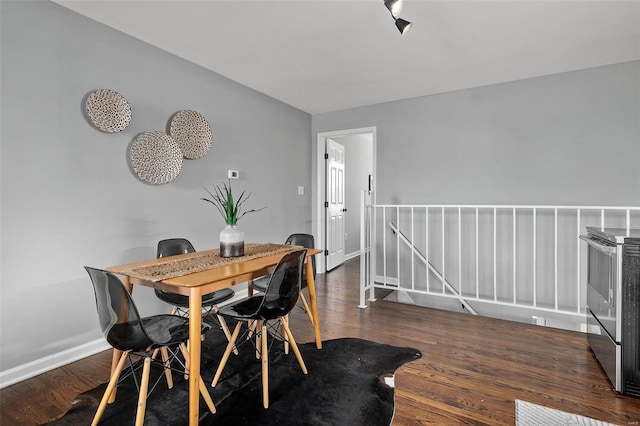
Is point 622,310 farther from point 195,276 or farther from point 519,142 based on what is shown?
point 195,276

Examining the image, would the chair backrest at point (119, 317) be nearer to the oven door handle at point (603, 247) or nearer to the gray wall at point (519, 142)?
the oven door handle at point (603, 247)

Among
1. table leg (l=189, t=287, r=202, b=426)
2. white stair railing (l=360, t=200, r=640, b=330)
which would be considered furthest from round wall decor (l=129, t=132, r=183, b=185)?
white stair railing (l=360, t=200, r=640, b=330)

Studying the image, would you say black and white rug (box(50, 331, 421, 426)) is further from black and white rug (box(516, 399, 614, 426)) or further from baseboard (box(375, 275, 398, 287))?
baseboard (box(375, 275, 398, 287))

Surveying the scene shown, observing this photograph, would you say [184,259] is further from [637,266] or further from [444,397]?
[637,266]

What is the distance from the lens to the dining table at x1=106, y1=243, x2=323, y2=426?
1427 mm

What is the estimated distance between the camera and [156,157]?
2.66 metres

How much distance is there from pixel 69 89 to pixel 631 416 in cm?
402

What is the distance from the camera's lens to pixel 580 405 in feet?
5.62

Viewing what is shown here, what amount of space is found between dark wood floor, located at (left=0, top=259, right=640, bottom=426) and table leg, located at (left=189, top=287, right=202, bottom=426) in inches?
36.1

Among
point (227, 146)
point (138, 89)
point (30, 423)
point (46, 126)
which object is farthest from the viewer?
point (227, 146)

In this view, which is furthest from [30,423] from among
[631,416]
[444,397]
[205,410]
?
[631,416]

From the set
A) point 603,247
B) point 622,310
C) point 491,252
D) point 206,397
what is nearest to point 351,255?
point 491,252

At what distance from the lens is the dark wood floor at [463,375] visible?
5.50 ft

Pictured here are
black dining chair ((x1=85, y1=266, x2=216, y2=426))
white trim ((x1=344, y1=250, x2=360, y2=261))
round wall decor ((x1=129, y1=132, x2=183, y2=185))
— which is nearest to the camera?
black dining chair ((x1=85, y1=266, x2=216, y2=426))
